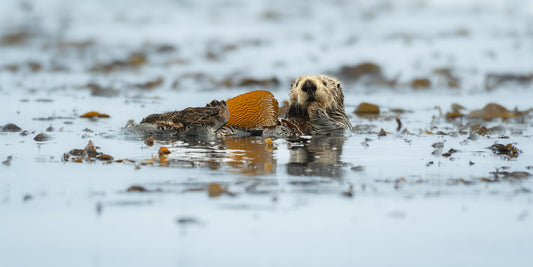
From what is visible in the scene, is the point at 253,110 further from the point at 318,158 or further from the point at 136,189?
the point at 136,189

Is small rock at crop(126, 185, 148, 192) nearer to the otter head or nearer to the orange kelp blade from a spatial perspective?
the orange kelp blade

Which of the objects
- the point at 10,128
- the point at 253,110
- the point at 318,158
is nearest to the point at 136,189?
the point at 318,158

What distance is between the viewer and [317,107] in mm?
6906

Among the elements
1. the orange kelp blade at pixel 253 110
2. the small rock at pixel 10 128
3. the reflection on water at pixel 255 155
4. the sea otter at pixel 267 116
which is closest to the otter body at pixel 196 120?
the sea otter at pixel 267 116

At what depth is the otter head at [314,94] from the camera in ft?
22.4

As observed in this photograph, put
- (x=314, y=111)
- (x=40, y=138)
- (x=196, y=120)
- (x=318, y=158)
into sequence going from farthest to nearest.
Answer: (x=314, y=111) < (x=196, y=120) < (x=40, y=138) < (x=318, y=158)

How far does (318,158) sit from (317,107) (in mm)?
1710

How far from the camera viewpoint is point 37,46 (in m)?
20.2

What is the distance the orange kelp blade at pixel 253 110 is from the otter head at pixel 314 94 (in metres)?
0.33

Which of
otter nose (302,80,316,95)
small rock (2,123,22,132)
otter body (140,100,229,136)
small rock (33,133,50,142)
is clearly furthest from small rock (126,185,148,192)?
small rock (2,123,22,132)

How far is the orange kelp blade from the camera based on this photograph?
6711 mm

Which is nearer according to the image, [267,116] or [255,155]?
[255,155]

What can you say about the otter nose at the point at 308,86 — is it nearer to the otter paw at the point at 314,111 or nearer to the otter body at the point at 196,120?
the otter paw at the point at 314,111

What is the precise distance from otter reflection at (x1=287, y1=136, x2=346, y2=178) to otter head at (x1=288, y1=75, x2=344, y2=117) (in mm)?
434
